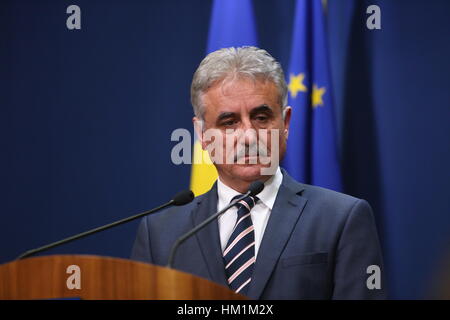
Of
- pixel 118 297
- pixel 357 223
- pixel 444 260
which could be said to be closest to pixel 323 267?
pixel 357 223

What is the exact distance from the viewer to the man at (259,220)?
193cm

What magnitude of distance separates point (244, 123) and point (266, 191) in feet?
0.80

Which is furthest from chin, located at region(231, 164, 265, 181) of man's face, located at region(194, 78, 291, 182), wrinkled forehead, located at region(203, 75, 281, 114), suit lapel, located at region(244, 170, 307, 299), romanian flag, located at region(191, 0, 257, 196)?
romanian flag, located at region(191, 0, 257, 196)

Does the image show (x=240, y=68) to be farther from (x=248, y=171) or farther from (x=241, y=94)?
(x=248, y=171)

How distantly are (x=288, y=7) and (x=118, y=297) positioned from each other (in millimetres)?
2451

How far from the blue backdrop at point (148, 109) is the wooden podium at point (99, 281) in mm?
1889

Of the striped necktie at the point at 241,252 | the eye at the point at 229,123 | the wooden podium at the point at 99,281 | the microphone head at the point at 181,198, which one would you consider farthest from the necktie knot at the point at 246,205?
the wooden podium at the point at 99,281

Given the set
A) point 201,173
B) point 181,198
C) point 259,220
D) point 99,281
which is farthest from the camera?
point 201,173

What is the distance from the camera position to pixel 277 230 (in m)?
2.00

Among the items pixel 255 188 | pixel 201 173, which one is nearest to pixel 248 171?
pixel 255 188

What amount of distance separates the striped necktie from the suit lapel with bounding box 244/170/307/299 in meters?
0.05

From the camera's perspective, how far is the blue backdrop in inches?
126

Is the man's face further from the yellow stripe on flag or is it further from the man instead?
the yellow stripe on flag
